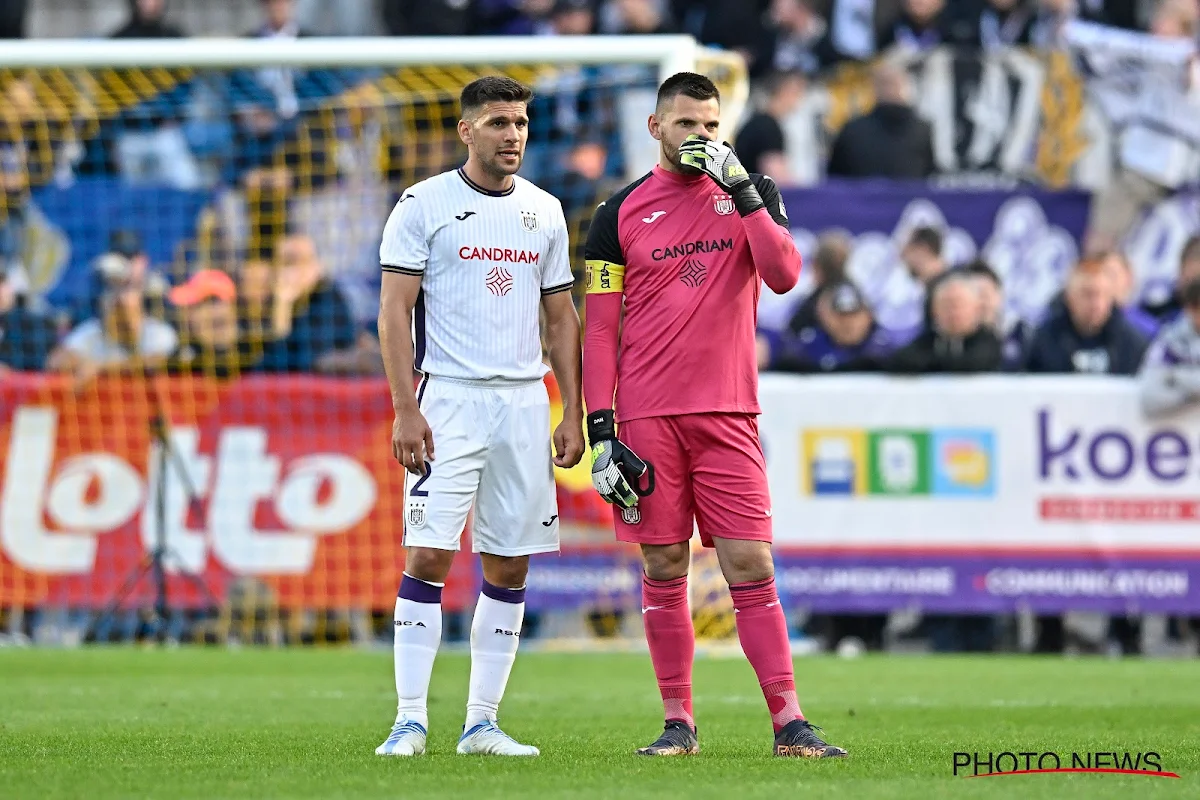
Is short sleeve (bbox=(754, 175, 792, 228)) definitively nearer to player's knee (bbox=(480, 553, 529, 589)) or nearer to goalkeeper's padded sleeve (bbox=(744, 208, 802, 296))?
goalkeeper's padded sleeve (bbox=(744, 208, 802, 296))

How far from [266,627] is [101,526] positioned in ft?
4.44

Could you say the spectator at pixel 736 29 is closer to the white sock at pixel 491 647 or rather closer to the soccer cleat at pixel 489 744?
the white sock at pixel 491 647

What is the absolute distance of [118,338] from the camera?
13750mm

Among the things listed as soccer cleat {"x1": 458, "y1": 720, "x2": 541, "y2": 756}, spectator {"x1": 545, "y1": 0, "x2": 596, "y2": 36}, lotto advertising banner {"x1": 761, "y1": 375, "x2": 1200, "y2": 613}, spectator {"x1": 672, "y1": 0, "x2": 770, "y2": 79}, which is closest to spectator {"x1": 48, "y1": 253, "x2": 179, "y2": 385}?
lotto advertising banner {"x1": 761, "y1": 375, "x2": 1200, "y2": 613}

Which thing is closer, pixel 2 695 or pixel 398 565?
pixel 2 695

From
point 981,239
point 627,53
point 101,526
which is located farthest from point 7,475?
point 981,239

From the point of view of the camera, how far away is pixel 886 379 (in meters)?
13.0

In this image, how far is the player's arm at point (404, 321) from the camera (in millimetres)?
6789

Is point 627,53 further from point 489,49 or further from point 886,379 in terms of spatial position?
point 886,379

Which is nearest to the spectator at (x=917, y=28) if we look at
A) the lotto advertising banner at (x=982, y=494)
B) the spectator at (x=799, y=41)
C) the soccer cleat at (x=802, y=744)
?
the spectator at (x=799, y=41)

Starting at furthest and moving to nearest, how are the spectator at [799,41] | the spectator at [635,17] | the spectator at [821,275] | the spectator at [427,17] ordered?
the spectator at [427,17] < the spectator at [799,41] < the spectator at [635,17] < the spectator at [821,275]

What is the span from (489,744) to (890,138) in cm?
1020

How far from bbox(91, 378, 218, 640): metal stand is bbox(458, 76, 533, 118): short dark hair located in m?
6.81

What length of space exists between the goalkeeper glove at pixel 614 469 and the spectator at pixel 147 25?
1163cm
